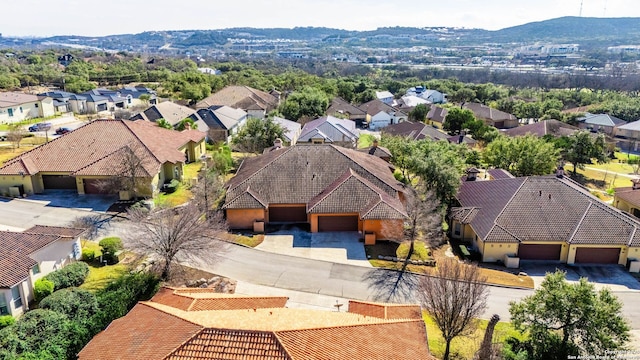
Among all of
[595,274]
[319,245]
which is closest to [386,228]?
[319,245]

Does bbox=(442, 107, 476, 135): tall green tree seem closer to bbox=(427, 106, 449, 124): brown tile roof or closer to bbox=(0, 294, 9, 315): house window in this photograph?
bbox=(427, 106, 449, 124): brown tile roof

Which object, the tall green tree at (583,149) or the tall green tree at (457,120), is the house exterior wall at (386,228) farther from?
the tall green tree at (457,120)

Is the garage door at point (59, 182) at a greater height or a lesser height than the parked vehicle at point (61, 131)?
lesser

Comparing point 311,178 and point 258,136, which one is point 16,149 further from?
point 311,178

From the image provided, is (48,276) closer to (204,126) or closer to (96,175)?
(96,175)

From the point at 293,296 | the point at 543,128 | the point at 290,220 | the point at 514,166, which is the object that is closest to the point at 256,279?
the point at 293,296

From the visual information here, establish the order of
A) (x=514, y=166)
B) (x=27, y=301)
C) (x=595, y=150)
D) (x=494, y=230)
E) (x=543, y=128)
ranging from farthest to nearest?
(x=543, y=128), (x=595, y=150), (x=514, y=166), (x=494, y=230), (x=27, y=301)

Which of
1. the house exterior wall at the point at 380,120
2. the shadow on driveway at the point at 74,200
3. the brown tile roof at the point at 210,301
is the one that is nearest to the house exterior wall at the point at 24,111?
the shadow on driveway at the point at 74,200
